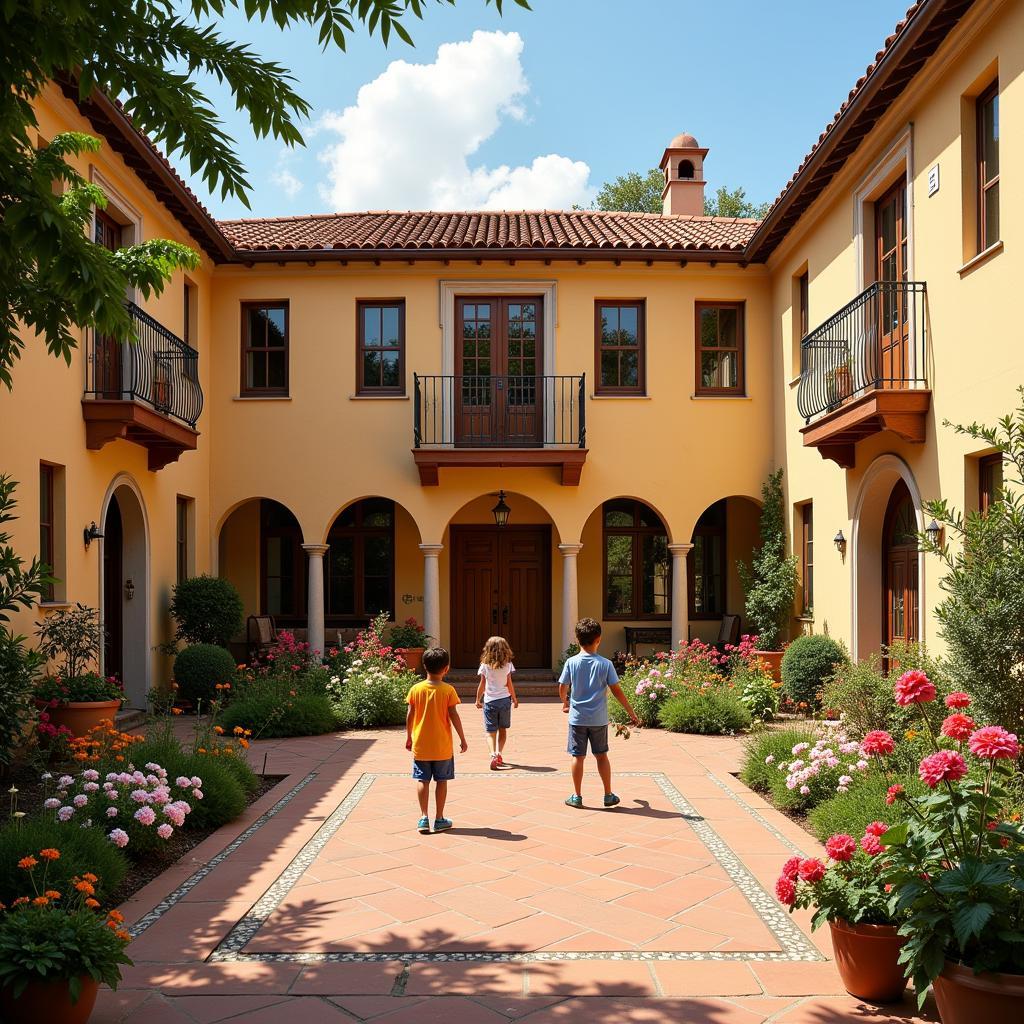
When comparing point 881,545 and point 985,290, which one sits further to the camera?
point 881,545

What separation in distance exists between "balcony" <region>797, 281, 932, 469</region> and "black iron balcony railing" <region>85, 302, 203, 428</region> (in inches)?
312

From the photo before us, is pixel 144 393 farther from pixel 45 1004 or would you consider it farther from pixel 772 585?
pixel 45 1004

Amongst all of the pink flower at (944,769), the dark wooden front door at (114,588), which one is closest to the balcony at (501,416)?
the dark wooden front door at (114,588)

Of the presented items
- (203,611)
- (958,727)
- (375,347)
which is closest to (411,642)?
(203,611)

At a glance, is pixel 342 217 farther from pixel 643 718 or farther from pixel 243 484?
pixel 643 718

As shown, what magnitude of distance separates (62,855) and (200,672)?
25.9ft

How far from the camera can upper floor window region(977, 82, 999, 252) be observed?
8.92 m

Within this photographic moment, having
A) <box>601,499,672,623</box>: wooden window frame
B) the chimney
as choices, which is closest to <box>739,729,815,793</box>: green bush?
<box>601,499,672,623</box>: wooden window frame

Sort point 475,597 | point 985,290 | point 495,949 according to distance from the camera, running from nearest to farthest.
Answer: point 495,949
point 985,290
point 475,597

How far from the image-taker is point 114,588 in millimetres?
13219

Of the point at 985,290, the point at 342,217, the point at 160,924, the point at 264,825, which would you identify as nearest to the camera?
the point at 160,924

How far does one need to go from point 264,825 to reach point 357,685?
510 centimetres

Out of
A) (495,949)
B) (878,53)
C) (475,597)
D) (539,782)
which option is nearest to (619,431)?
(475,597)

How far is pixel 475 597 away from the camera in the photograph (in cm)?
1778
